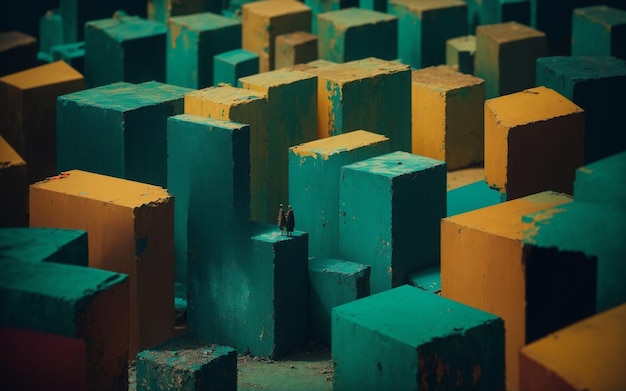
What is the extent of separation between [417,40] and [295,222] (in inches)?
204

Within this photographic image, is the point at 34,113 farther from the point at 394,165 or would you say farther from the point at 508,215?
the point at 508,215

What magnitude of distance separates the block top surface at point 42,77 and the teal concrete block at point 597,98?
4697mm

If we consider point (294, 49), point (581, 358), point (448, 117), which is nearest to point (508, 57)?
point (448, 117)

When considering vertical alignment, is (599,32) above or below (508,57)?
above

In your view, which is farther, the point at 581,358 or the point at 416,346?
the point at 416,346

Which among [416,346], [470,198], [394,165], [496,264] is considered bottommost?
[470,198]

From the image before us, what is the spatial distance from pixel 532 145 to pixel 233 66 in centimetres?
429

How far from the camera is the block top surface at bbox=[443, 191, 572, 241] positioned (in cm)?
908

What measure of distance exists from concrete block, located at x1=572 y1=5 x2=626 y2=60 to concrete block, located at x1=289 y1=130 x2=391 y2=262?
14.1ft

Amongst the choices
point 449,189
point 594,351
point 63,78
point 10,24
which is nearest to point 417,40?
point 449,189

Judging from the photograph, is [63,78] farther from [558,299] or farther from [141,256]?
[558,299]

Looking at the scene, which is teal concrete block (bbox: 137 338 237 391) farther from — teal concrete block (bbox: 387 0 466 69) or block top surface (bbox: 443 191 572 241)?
teal concrete block (bbox: 387 0 466 69)

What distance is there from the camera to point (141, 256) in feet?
32.1

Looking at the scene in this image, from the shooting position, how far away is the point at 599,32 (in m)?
14.2
